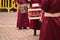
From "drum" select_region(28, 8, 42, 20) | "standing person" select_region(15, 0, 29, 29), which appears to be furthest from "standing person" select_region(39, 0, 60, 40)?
"standing person" select_region(15, 0, 29, 29)

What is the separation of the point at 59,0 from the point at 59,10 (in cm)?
19

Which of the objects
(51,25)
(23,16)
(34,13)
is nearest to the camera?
(51,25)

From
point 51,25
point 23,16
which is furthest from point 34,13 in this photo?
point 51,25

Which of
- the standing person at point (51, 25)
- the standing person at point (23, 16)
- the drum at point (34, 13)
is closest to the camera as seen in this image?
the standing person at point (51, 25)

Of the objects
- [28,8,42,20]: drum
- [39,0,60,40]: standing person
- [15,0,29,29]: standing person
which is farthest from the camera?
[15,0,29,29]: standing person

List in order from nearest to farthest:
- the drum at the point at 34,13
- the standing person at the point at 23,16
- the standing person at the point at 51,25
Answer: the standing person at the point at 51,25, the drum at the point at 34,13, the standing person at the point at 23,16

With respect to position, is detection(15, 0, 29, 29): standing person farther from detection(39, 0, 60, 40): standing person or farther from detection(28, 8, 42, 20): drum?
detection(39, 0, 60, 40): standing person

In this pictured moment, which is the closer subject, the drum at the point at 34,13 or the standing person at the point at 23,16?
the drum at the point at 34,13

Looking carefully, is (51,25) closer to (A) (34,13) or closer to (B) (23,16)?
(A) (34,13)

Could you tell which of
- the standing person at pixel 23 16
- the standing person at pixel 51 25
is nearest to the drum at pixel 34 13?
the standing person at pixel 23 16

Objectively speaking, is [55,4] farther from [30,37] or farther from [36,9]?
[30,37]

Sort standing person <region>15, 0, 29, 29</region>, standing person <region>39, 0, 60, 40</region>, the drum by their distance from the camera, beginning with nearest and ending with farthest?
1. standing person <region>39, 0, 60, 40</region>
2. the drum
3. standing person <region>15, 0, 29, 29</region>

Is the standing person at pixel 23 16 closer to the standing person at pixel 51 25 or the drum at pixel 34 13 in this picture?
the drum at pixel 34 13

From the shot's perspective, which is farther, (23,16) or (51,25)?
(23,16)
